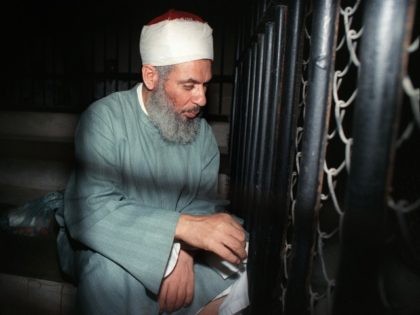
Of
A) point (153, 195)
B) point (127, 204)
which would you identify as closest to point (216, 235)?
point (127, 204)

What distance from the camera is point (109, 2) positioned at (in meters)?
6.78

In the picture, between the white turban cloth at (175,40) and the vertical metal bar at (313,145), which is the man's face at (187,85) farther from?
the vertical metal bar at (313,145)

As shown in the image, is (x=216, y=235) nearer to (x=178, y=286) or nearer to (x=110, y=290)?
(x=178, y=286)

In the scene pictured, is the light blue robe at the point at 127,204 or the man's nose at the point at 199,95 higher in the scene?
the man's nose at the point at 199,95

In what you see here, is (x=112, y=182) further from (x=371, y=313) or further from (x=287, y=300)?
(x=371, y=313)

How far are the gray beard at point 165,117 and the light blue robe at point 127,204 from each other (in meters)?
0.06

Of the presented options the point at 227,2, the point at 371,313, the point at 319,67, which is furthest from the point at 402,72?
the point at 227,2

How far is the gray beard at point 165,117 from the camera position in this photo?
8.17 ft

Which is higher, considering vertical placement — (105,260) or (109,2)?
(109,2)

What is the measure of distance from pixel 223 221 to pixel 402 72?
1.30 meters

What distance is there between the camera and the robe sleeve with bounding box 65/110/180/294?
1935mm

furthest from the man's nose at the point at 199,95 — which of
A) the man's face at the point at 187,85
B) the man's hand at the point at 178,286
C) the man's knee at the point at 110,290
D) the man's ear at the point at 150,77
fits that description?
the man's knee at the point at 110,290

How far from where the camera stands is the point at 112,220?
78.3 inches

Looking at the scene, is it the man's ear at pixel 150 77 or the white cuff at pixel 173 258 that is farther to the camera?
the man's ear at pixel 150 77
